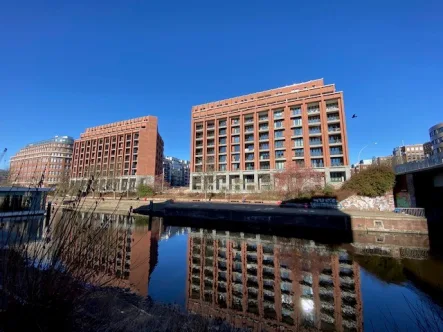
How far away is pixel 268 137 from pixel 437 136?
61029 millimetres

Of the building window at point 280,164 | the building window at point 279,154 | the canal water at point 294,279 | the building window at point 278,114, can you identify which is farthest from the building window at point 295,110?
the canal water at point 294,279

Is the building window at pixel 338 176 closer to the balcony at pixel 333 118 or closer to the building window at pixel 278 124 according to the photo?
the balcony at pixel 333 118

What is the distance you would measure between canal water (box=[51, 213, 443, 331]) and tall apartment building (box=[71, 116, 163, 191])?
60.0 metres

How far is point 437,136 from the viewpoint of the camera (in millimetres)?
75250

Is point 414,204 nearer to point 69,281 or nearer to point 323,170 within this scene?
point 323,170

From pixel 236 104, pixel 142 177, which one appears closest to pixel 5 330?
pixel 236 104

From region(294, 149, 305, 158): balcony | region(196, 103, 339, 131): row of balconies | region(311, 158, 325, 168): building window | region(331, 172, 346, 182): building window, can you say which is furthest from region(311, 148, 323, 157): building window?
region(196, 103, 339, 131): row of balconies

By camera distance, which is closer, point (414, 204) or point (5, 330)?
point (5, 330)

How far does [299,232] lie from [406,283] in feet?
39.1

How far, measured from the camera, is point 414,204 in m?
27.3

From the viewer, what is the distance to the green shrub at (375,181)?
2864 centimetres

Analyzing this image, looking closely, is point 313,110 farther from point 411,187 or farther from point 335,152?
point 411,187

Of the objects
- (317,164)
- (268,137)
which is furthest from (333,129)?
(268,137)

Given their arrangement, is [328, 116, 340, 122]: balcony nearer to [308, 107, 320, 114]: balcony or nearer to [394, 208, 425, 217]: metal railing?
[308, 107, 320, 114]: balcony
